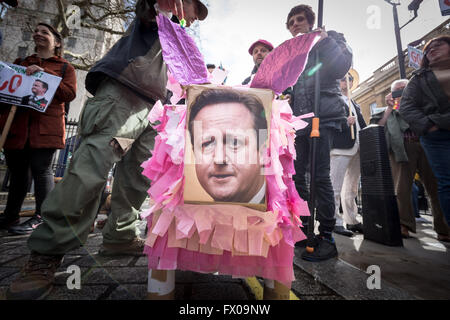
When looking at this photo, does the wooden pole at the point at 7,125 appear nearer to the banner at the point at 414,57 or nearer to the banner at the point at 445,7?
the banner at the point at 445,7

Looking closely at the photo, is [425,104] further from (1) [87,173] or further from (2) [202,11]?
(1) [87,173]

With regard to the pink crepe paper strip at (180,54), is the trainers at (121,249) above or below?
below

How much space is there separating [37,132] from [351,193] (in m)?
3.62

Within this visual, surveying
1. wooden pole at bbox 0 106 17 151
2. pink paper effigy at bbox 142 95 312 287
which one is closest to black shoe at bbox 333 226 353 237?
pink paper effigy at bbox 142 95 312 287

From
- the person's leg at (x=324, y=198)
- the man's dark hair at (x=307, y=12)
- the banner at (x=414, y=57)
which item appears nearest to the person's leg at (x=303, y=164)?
the person's leg at (x=324, y=198)

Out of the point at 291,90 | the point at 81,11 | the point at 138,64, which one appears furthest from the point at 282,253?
the point at 81,11

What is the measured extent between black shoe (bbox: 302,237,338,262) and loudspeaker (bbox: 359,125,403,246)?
2.93 feet

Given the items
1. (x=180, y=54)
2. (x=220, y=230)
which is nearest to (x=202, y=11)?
(x=180, y=54)

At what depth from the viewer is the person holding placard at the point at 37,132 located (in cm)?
181

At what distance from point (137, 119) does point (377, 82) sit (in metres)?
15.6

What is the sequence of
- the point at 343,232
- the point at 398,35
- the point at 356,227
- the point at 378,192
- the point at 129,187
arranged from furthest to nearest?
the point at 398,35
the point at 356,227
the point at 343,232
the point at 378,192
the point at 129,187

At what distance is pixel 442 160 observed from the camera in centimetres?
174

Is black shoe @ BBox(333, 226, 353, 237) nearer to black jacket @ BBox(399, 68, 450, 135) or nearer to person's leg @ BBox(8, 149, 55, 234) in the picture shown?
black jacket @ BBox(399, 68, 450, 135)

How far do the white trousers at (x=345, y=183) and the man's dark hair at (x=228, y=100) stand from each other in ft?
6.59
